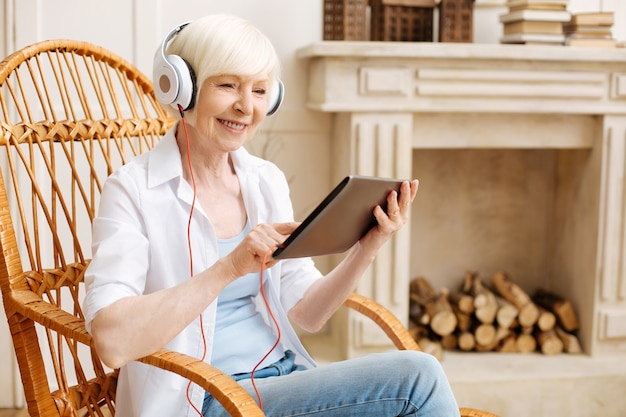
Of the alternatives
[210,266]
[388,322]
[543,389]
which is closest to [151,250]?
[210,266]

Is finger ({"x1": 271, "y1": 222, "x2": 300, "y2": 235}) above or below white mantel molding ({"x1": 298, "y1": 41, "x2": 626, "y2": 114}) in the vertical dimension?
below

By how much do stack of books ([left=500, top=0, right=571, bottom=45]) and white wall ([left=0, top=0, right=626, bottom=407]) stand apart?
9.6 inches

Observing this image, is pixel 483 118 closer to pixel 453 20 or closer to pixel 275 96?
pixel 453 20

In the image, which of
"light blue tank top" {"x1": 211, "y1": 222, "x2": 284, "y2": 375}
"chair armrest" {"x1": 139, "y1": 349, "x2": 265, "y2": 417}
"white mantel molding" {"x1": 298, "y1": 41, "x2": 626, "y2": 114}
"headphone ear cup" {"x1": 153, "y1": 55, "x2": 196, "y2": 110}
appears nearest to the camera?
"chair armrest" {"x1": 139, "y1": 349, "x2": 265, "y2": 417}

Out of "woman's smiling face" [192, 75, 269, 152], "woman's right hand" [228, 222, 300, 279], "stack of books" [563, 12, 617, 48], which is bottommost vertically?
"woman's right hand" [228, 222, 300, 279]

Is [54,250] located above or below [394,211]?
below

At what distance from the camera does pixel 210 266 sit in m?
1.30

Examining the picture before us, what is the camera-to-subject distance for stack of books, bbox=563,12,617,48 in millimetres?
2613

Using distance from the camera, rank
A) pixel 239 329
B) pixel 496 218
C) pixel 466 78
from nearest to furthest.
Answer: pixel 239 329 < pixel 466 78 < pixel 496 218

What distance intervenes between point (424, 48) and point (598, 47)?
23.9 inches

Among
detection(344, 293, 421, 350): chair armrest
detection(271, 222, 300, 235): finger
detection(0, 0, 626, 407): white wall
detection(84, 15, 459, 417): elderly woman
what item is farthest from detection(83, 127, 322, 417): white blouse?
detection(0, 0, 626, 407): white wall

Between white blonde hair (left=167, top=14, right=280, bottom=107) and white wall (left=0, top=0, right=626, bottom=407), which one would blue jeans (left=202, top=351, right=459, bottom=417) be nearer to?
white blonde hair (left=167, top=14, right=280, bottom=107)

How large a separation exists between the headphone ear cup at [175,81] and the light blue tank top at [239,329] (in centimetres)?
26

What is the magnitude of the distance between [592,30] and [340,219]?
69.0 inches
